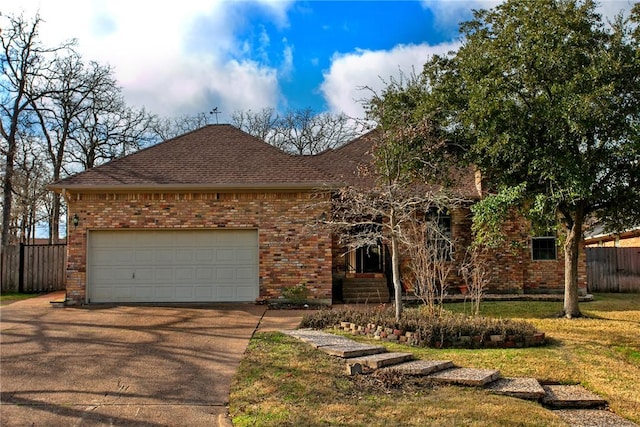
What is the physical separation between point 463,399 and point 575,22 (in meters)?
8.32

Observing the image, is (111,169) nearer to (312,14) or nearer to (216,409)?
(312,14)

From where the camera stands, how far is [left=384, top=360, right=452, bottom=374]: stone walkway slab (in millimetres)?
6857

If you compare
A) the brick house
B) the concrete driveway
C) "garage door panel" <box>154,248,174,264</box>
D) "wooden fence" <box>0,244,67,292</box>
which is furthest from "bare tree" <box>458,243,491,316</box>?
"wooden fence" <box>0,244,67,292</box>

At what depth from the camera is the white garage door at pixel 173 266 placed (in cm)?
1431

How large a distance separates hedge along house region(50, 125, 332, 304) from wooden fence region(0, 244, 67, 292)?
185 inches

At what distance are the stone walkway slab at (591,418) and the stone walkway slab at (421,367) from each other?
1.51 metres

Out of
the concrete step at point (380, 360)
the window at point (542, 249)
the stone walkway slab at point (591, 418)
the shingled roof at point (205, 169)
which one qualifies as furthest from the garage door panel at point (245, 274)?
the stone walkway slab at point (591, 418)

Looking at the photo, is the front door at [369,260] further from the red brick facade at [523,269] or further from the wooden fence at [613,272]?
the wooden fence at [613,272]

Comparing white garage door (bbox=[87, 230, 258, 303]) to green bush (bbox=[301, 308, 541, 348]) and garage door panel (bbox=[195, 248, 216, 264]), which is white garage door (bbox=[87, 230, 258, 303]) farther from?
green bush (bbox=[301, 308, 541, 348])

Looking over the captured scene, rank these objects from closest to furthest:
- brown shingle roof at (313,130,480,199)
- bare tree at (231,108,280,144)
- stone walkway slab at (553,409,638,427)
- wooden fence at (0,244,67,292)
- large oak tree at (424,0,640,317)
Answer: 1. stone walkway slab at (553,409,638,427)
2. large oak tree at (424,0,640,317)
3. brown shingle roof at (313,130,480,199)
4. wooden fence at (0,244,67,292)
5. bare tree at (231,108,280,144)

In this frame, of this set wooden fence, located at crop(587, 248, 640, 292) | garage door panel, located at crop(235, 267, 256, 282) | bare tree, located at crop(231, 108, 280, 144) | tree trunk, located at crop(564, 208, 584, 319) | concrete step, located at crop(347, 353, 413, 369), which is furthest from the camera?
bare tree, located at crop(231, 108, 280, 144)

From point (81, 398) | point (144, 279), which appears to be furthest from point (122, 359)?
point (144, 279)

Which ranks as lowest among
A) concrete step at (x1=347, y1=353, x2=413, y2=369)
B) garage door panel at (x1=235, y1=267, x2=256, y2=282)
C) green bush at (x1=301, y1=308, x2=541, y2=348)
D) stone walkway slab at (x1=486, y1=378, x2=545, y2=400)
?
stone walkway slab at (x1=486, y1=378, x2=545, y2=400)

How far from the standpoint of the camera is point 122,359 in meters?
7.99
